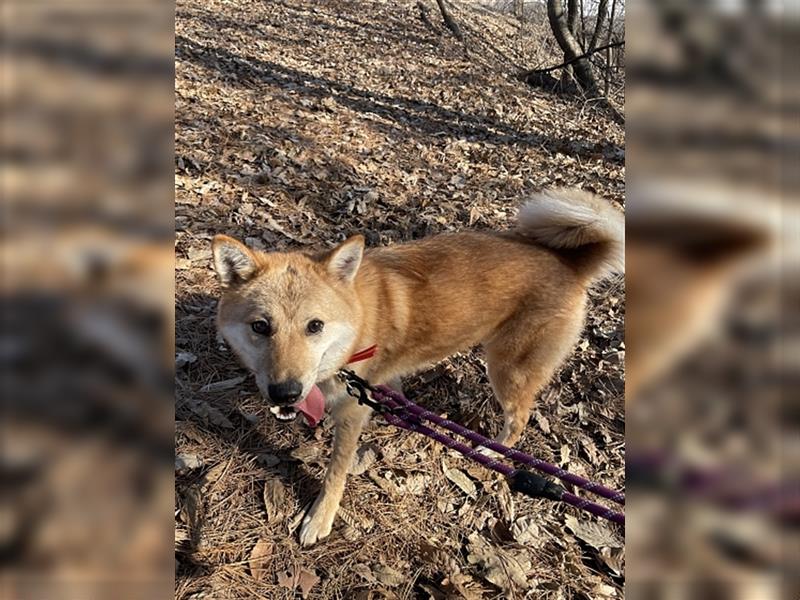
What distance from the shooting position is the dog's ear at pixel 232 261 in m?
2.82

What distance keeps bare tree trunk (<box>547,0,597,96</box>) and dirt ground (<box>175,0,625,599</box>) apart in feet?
3.04

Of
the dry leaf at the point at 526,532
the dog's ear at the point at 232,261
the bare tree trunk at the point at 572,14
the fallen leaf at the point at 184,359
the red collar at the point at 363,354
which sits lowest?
the dry leaf at the point at 526,532

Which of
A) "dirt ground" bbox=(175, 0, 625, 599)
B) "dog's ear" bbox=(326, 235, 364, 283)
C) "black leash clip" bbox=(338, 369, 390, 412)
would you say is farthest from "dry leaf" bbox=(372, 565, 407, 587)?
"dog's ear" bbox=(326, 235, 364, 283)

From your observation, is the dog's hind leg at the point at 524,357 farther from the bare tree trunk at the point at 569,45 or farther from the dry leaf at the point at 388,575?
the bare tree trunk at the point at 569,45

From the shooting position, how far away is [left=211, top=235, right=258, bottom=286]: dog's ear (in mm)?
2822

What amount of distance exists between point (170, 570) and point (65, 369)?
1.02 feet

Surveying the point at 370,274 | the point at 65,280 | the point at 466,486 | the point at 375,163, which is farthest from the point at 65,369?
the point at 375,163

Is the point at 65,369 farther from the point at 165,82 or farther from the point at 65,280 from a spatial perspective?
the point at 165,82

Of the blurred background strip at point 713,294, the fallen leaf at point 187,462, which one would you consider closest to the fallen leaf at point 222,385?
the fallen leaf at point 187,462

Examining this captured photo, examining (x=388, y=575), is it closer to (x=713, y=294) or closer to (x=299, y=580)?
(x=299, y=580)

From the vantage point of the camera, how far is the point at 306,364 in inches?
105

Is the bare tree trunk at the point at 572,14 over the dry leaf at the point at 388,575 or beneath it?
over

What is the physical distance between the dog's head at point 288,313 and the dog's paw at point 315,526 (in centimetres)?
62

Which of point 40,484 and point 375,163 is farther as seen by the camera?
point 375,163
